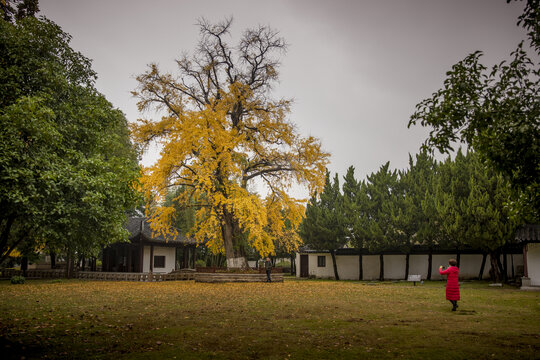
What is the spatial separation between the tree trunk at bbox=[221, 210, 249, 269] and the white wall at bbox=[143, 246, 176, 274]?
1263 cm

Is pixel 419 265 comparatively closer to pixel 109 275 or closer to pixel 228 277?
pixel 228 277


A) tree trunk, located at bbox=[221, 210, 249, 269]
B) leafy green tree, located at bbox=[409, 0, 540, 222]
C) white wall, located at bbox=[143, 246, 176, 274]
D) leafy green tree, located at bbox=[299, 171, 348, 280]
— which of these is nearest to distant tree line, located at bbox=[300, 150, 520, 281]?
leafy green tree, located at bbox=[299, 171, 348, 280]

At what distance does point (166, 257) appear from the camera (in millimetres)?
37844

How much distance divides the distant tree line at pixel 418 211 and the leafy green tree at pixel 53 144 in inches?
839

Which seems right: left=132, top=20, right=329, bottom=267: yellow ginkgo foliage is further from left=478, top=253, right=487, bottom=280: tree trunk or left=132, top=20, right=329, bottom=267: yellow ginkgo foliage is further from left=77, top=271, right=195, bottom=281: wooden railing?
left=478, top=253, right=487, bottom=280: tree trunk

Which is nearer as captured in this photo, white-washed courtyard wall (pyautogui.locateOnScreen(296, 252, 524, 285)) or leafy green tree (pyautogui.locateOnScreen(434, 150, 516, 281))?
leafy green tree (pyautogui.locateOnScreen(434, 150, 516, 281))

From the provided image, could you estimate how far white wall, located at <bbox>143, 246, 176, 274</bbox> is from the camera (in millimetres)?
36062

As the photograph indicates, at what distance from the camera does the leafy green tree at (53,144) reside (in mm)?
8531

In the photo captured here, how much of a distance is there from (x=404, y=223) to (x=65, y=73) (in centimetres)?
2867

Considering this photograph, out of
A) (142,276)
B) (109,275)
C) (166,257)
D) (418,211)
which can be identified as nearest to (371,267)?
(418,211)

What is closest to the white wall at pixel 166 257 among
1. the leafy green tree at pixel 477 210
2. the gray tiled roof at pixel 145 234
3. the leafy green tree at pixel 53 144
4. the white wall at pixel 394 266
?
the gray tiled roof at pixel 145 234

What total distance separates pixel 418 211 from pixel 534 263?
11691 mm

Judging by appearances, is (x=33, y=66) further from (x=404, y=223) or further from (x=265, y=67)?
(x=404, y=223)

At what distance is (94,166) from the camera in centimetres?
1062
